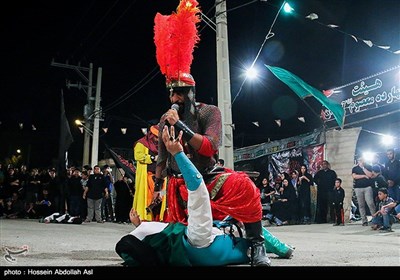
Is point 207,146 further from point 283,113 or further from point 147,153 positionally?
point 283,113

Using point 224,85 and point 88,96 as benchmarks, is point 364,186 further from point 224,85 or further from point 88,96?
point 88,96

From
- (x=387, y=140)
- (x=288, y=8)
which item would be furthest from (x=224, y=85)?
(x=387, y=140)

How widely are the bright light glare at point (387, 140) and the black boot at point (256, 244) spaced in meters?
8.96

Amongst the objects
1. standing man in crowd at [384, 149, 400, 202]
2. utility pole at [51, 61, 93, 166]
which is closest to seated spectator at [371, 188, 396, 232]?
standing man in crowd at [384, 149, 400, 202]

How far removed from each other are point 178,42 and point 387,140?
375 inches

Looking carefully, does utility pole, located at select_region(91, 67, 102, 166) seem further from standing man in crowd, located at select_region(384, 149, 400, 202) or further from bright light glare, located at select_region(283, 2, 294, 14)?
standing man in crowd, located at select_region(384, 149, 400, 202)

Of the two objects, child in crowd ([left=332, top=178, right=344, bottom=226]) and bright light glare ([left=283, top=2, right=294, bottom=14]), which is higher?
bright light glare ([left=283, top=2, right=294, bottom=14])

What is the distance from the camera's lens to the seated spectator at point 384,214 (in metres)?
7.43

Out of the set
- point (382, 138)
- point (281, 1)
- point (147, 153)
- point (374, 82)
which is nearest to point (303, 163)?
point (382, 138)

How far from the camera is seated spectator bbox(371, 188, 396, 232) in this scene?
743cm

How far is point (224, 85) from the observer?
9.28m

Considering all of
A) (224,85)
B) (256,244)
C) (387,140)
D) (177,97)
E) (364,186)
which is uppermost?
(224,85)

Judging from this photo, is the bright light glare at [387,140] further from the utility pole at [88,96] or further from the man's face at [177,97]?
the utility pole at [88,96]

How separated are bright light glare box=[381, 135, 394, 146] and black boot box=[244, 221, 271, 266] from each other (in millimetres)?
8964
